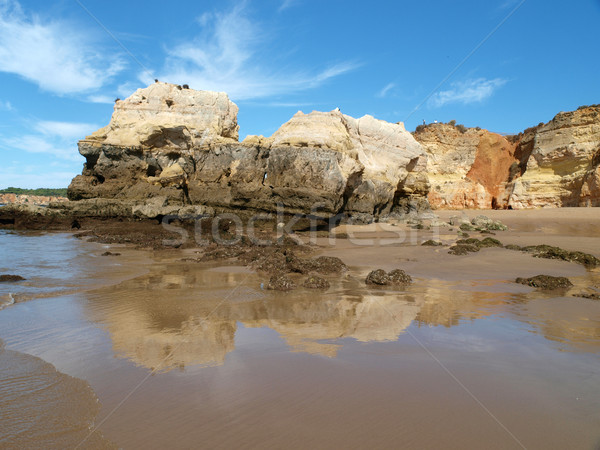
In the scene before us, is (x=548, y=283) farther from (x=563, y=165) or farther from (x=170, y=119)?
(x=563, y=165)

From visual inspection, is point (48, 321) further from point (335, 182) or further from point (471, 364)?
point (335, 182)

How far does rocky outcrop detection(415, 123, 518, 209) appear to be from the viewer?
117ft

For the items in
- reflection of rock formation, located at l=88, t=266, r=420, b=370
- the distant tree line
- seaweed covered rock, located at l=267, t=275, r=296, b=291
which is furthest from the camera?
the distant tree line

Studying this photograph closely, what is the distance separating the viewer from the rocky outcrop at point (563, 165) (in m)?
27.1

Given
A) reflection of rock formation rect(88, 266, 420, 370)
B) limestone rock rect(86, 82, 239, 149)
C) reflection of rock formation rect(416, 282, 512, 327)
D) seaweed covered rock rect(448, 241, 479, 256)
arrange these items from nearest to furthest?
reflection of rock formation rect(88, 266, 420, 370) → reflection of rock formation rect(416, 282, 512, 327) → seaweed covered rock rect(448, 241, 479, 256) → limestone rock rect(86, 82, 239, 149)

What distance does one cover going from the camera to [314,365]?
301 centimetres

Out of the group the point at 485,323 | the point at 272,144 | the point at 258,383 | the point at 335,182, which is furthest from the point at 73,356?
the point at 272,144

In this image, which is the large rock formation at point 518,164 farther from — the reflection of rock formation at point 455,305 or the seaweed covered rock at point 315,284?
the seaweed covered rock at point 315,284

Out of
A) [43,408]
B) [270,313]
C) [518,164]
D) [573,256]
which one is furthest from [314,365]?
[518,164]

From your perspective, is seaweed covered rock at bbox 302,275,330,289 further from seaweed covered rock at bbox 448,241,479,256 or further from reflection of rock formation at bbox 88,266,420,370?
seaweed covered rock at bbox 448,241,479,256

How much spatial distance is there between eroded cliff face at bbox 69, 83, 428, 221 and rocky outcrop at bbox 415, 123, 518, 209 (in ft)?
50.7

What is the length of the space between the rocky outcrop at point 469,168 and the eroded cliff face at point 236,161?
50.7ft

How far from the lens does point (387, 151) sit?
2070 centimetres

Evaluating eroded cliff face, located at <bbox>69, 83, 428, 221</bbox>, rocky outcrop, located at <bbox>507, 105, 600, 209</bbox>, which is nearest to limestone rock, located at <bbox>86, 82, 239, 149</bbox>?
eroded cliff face, located at <bbox>69, 83, 428, 221</bbox>
